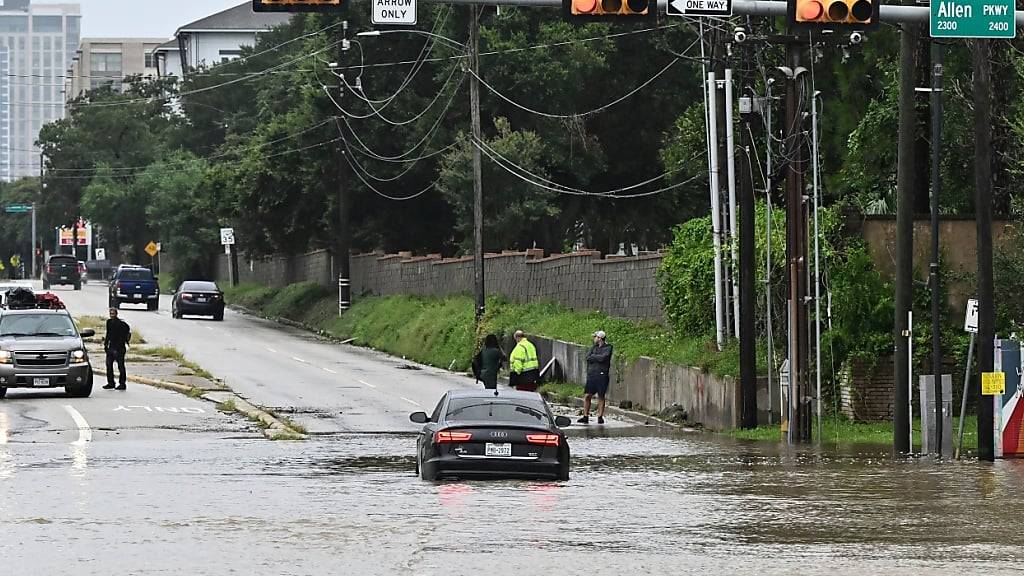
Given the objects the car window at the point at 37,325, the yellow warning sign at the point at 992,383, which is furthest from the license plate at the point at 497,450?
the car window at the point at 37,325

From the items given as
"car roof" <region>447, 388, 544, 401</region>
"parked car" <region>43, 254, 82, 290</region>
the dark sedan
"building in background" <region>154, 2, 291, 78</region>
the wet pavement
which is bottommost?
the wet pavement

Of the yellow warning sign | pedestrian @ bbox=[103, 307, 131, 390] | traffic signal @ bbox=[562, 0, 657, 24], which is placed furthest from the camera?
pedestrian @ bbox=[103, 307, 131, 390]

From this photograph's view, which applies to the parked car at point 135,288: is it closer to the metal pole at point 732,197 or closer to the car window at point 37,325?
the car window at point 37,325

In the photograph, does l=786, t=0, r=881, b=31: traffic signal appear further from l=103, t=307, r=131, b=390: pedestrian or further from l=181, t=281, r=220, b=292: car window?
l=181, t=281, r=220, b=292: car window

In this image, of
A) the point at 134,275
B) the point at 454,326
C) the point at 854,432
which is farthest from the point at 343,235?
the point at 854,432

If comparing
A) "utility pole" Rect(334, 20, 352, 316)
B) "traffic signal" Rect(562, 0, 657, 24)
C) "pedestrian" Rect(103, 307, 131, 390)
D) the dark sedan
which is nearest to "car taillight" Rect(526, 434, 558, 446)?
"traffic signal" Rect(562, 0, 657, 24)

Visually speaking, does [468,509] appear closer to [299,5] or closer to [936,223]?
[299,5]

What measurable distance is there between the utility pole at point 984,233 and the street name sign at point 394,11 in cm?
970

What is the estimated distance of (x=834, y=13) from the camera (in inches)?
787

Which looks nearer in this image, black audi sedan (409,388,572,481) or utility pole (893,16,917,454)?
black audi sedan (409,388,572,481)

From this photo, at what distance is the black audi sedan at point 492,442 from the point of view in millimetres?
20812

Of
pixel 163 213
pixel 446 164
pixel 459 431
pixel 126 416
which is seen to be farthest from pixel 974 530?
pixel 163 213

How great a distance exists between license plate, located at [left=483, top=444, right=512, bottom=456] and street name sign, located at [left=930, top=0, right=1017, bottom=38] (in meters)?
7.22

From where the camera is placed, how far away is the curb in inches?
1204
